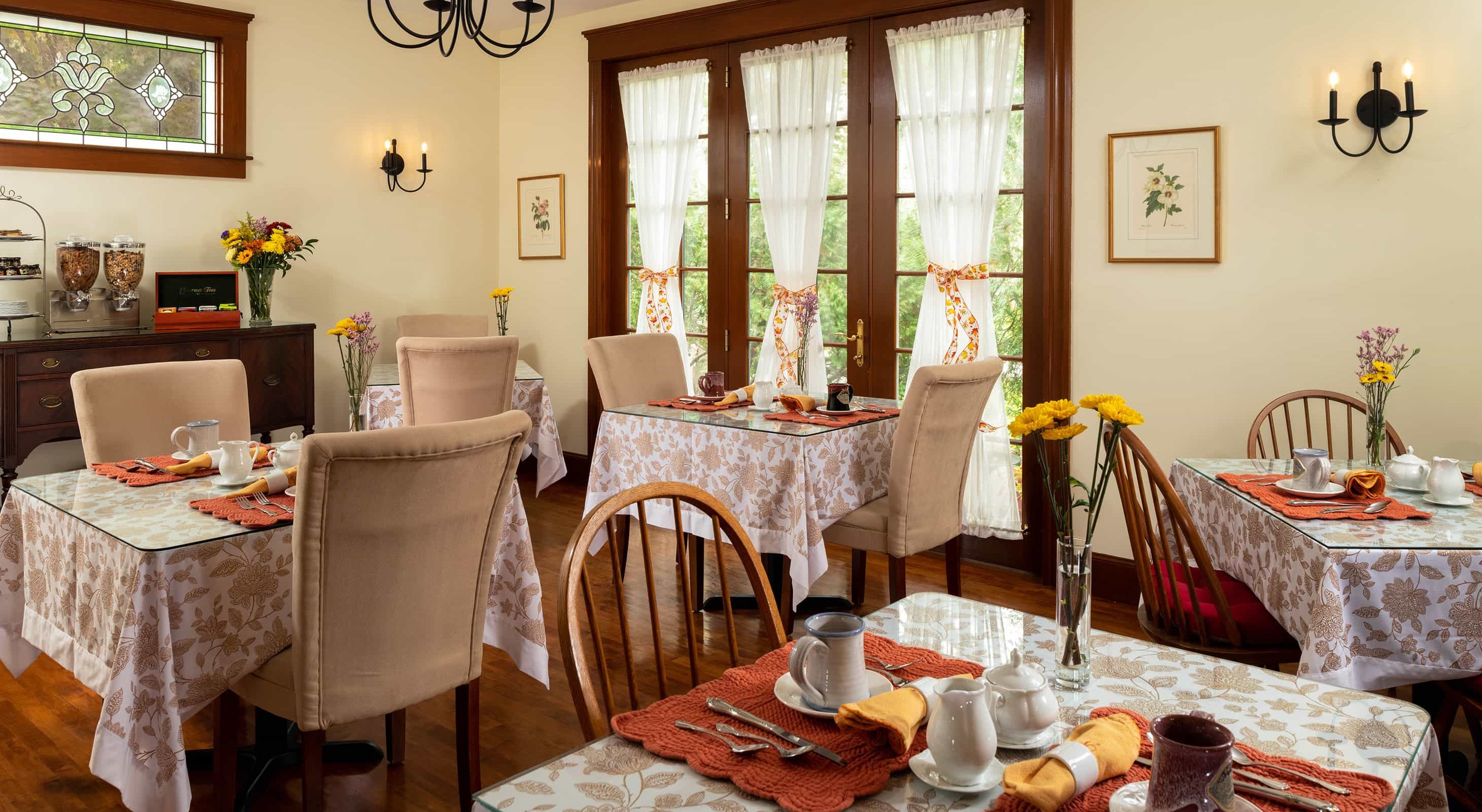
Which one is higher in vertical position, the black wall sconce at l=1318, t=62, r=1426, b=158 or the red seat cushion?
the black wall sconce at l=1318, t=62, r=1426, b=158

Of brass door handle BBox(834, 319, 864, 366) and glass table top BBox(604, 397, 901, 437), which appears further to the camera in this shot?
brass door handle BBox(834, 319, 864, 366)

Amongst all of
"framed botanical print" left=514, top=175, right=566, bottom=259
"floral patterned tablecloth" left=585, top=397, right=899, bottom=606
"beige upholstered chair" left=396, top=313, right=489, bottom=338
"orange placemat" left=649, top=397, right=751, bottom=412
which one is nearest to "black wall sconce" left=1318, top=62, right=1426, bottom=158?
"floral patterned tablecloth" left=585, top=397, right=899, bottom=606

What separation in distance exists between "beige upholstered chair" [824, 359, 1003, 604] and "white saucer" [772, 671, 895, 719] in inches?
73.5

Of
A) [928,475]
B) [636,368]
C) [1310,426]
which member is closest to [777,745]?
[928,475]

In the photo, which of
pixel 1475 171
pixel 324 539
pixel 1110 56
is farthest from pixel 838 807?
pixel 1110 56

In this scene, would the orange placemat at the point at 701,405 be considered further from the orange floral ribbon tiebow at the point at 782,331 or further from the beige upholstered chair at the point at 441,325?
the beige upholstered chair at the point at 441,325

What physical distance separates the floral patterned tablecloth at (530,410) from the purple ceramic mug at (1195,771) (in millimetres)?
4026

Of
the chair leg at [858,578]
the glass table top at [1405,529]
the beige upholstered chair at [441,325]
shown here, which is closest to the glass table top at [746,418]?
the chair leg at [858,578]

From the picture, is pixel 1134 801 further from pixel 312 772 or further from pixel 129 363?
pixel 129 363

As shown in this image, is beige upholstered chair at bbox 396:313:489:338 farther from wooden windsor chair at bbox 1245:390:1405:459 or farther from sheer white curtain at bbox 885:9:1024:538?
wooden windsor chair at bbox 1245:390:1405:459

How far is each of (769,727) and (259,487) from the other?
5.36 ft

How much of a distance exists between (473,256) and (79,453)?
2.38 meters

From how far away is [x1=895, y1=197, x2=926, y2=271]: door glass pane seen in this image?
4.69 metres

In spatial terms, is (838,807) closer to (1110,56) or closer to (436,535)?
(436,535)
